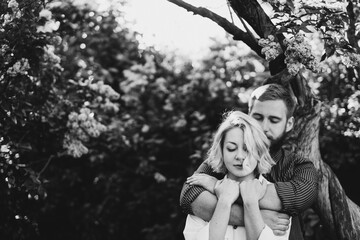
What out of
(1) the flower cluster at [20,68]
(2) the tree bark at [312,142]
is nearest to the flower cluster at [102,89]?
(1) the flower cluster at [20,68]

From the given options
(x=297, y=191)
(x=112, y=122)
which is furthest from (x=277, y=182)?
(x=112, y=122)

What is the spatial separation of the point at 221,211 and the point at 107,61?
5.29 metres

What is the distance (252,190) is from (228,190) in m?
0.11

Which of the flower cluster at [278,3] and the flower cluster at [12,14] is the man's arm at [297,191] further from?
the flower cluster at [12,14]

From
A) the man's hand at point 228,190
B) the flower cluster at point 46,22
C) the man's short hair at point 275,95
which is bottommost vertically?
the man's hand at point 228,190

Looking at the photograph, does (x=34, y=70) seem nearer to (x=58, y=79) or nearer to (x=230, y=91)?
(x=58, y=79)

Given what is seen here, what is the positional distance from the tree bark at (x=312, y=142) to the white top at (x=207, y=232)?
2.15 feet

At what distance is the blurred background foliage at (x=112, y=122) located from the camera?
4348 mm

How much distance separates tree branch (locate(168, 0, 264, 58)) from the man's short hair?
0.43 m

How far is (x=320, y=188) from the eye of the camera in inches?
135

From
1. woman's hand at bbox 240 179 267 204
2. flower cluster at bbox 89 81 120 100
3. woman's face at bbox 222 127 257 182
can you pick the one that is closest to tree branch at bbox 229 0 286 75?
woman's face at bbox 222 127 257 182

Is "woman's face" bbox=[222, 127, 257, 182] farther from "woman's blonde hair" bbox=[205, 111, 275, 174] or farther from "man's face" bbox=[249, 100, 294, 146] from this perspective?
"man's face" bbox=[249, 100, 294, 146]

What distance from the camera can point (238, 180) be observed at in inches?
115

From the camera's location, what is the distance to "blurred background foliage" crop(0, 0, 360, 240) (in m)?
4.35
